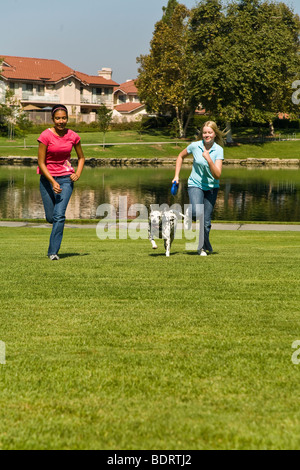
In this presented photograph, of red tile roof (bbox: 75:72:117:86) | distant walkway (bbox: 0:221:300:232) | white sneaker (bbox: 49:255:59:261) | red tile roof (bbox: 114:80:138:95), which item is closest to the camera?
white sneaker (bbox: 49:255:59:261)

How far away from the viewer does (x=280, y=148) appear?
75.2m

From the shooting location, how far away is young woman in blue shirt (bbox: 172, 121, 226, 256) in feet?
33.3

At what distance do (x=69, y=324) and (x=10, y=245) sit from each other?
7653 millimetres

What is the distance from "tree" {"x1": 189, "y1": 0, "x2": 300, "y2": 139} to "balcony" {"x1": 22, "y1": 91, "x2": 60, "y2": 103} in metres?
29.2

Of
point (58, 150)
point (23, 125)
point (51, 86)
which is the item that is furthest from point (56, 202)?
point (51, 86)

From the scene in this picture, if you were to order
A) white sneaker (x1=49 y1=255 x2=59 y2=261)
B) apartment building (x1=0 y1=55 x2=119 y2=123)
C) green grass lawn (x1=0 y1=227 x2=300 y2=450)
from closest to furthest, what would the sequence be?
green grass lawn (x1=0 y1=227 x2=300 y2=450), white sneaker (x1=49 y1=255 x2=59 y2=261), apartment building (x1=0 y1=55 x2=119 y2=123)

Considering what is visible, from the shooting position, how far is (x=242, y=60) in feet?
237

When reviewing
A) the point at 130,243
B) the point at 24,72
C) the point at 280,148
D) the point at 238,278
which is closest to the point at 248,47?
the point at 280,148

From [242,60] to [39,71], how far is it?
41.7 meters

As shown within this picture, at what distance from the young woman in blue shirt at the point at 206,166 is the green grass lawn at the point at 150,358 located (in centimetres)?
182

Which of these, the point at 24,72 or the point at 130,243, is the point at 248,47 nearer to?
the point at 24,72

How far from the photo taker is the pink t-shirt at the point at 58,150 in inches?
377

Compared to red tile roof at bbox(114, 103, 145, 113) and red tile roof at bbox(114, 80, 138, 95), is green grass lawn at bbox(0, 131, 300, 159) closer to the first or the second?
red tile roof at bbox(114, 103, 145, 113)

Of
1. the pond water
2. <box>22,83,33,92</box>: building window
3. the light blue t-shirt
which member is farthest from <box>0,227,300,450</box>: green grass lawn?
<box>22,83,33,92</box>: building window
